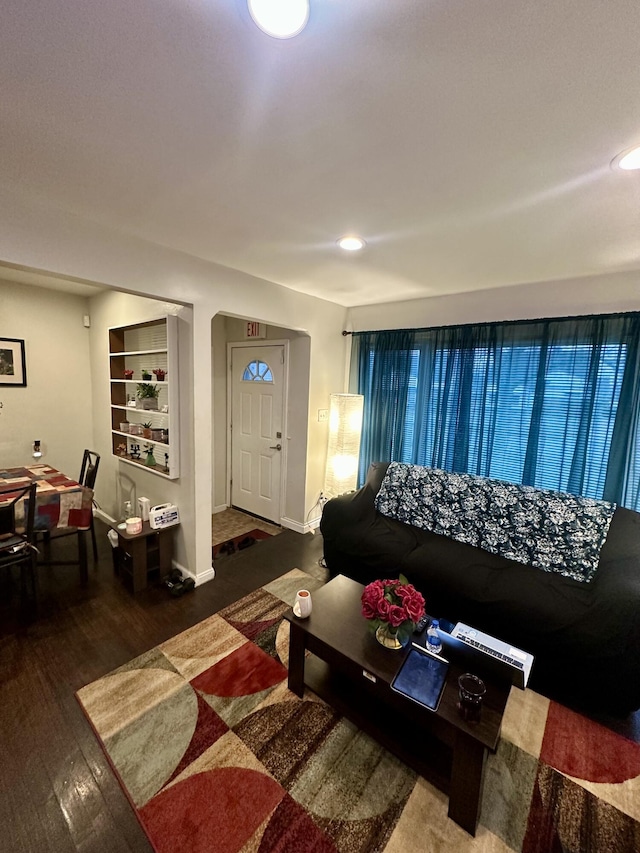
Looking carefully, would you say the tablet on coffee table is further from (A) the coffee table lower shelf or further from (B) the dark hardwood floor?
(B) the dark hardwood floor

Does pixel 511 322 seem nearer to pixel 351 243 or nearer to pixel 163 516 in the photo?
pixel 351 243

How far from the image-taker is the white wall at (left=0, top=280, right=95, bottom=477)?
3361 mm

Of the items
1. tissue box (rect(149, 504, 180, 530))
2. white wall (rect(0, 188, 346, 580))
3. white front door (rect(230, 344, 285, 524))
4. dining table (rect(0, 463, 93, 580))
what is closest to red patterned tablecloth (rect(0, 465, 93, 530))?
dining table (rect(0, 463, 93, 580))

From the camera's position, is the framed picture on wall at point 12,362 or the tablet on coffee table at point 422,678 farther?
the framed picture on wall at point 12,362

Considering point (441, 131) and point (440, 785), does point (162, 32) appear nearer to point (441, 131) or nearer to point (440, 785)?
point (441, 131)

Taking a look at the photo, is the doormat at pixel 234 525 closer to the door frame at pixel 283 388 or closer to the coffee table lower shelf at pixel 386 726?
the door frame at pixel 283 388

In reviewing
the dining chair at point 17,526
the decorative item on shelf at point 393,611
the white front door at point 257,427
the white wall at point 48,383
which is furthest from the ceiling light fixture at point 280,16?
the white wall at point 48,383

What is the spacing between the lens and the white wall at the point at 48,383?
336 cm

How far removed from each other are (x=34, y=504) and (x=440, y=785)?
2.68 metres

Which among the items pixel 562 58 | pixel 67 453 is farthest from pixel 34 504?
pixel 562 58

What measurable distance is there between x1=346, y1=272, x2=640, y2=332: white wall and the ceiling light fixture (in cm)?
262

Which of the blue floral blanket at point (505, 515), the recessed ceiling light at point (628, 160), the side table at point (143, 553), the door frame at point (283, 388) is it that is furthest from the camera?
the door frame at point (283, 388)

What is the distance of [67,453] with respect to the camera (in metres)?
3.76

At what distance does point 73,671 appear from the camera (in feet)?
6.20
